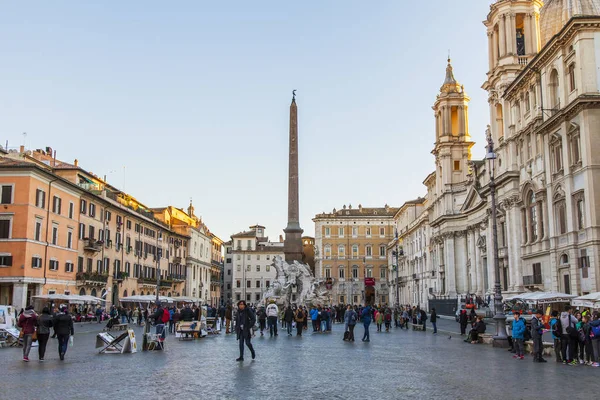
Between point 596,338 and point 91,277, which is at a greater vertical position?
point 91,277

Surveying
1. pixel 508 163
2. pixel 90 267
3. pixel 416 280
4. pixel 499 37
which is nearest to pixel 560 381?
pixel 508 163

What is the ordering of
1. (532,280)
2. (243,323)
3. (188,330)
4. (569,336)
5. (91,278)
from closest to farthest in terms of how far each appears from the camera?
(243,323)
(569,336)
(188,330)
(532,280)
(91,278)

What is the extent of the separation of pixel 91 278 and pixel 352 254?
5364cm

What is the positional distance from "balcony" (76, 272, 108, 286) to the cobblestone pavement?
27.5m

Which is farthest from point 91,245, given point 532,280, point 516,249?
point 532,280

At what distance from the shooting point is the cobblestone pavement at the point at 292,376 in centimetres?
992

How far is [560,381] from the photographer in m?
11.7

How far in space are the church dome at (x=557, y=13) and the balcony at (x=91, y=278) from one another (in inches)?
1399

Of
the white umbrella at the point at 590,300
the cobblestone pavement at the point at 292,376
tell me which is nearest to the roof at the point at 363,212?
the white umbrella at the point at 590,300

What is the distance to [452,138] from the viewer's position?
6397 cm

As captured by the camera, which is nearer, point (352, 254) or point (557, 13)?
point (557, 13)

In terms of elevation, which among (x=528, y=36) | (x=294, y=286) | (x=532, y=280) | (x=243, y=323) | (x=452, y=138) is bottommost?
(x=243, y=323)

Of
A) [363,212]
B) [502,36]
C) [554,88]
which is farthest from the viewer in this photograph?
[363,212]

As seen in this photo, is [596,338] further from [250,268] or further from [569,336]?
[250,268]
